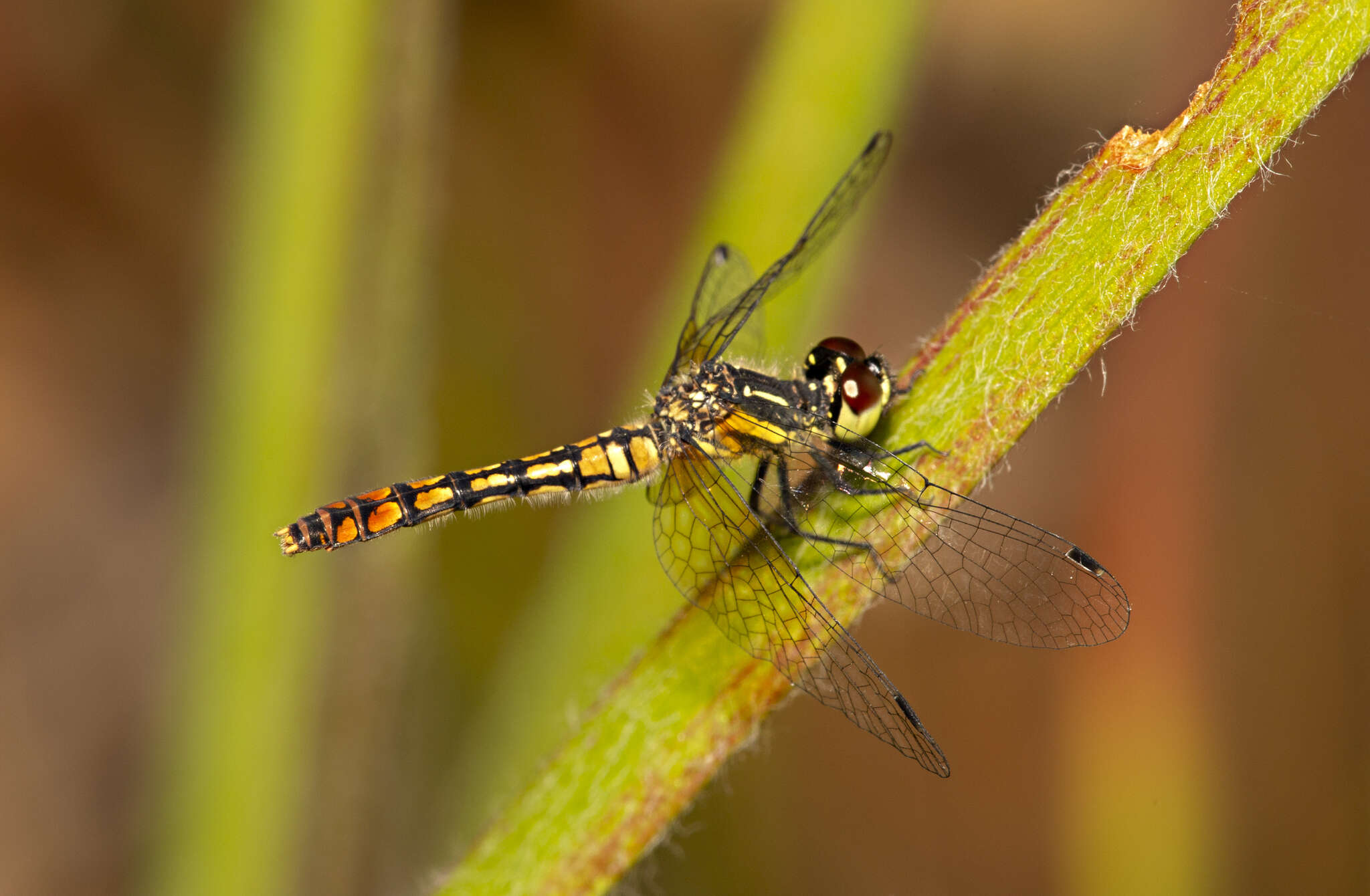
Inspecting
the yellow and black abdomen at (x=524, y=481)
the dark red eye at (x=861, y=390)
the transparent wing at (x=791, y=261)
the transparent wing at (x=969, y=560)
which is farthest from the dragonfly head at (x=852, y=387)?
the yellow and black abdomen at (x=524, y=481)

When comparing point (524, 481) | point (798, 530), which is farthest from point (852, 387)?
point (524, 481)

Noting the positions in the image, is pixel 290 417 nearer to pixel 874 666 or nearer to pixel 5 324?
pixel 874 666

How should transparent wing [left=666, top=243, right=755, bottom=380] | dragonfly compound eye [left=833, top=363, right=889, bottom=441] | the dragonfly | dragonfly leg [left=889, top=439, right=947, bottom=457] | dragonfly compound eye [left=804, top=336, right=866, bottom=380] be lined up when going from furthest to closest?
transparent wing [left=666, top=243, right=755, bottom=380]
dragonfly compound eye [left=804, top=336, right=866, bottom=380]
dragonfly compound eye [left=833, top=363, right=889, bottom=441]
the dragonfly
dragonfly leg [left=889, top=439, right=947, bottom=457]

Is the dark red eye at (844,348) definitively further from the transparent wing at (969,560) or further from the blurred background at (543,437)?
the transparent wing at (969,560)

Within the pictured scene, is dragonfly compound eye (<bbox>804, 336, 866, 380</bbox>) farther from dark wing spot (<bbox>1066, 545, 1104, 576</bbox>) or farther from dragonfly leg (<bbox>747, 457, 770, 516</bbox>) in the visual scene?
dark wing spot (<bbox>1066, 545, 1104, 576</bbox>)

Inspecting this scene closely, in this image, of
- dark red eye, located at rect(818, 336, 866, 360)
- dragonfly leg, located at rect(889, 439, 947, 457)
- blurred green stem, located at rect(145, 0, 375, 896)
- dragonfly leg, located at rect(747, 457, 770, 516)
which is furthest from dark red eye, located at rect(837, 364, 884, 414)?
blurred green stem, located at rect(145, 0, 375, 896)

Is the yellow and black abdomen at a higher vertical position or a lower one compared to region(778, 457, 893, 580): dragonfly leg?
higher

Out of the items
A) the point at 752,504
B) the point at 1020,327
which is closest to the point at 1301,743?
the point at 752,504

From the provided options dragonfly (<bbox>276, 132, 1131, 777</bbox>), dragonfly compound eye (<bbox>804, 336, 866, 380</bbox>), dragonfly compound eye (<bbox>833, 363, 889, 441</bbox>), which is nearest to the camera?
dragonfly (<bbox>276, 132, 1131, 777</bbox>)
